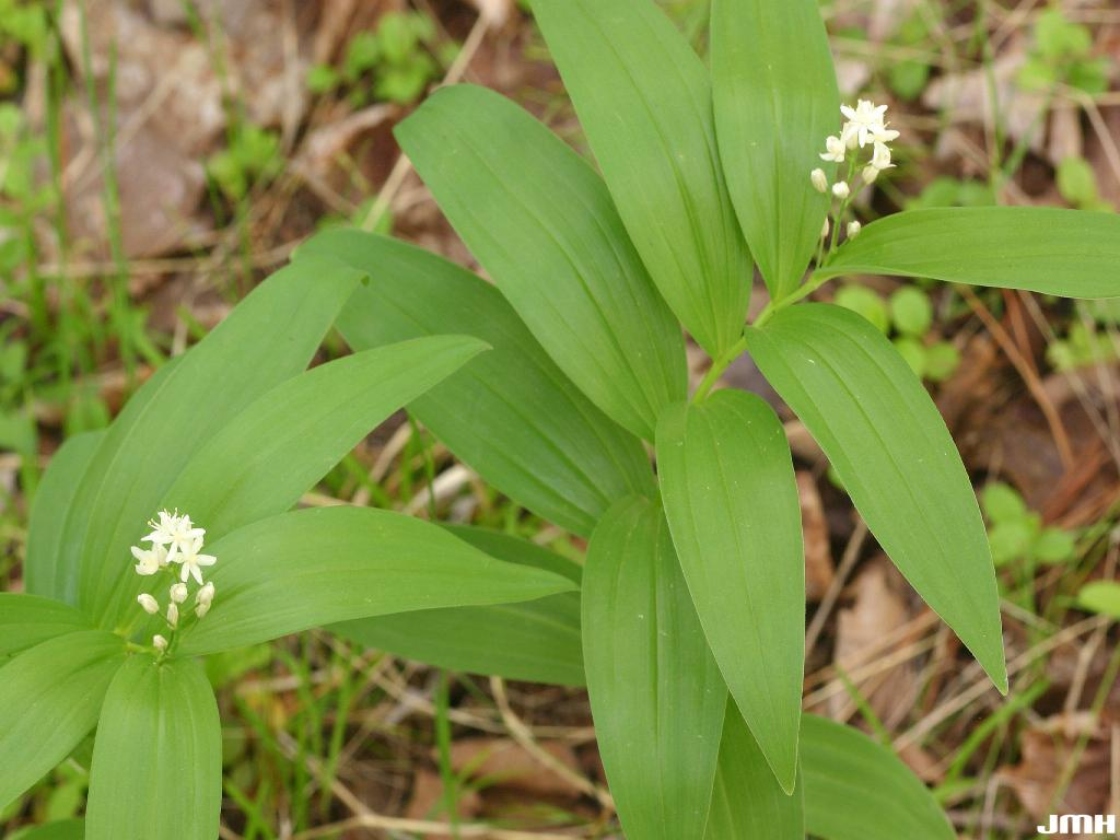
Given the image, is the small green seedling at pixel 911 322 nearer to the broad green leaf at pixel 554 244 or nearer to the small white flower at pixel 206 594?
the broad green leaf at pixel 554 244

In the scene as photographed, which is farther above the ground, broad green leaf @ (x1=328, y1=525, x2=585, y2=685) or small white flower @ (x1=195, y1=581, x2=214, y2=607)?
broad green leaf @ (x1=328, y1=525, x2=585, y2=685)

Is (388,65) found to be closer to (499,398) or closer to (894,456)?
(499,398)

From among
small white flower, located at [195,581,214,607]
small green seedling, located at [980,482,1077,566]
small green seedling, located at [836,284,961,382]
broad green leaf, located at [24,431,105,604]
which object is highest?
small green seedling, located at [836,284,961,382]

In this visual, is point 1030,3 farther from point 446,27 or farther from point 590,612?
point 590,612

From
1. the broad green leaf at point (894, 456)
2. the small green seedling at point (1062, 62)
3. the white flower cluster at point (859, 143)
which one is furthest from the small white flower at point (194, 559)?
the small green seedling at point (1062, 62)

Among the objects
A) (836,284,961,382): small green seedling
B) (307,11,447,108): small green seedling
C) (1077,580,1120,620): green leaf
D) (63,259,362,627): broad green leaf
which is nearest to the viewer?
(63,259,362,627): broad green leaf

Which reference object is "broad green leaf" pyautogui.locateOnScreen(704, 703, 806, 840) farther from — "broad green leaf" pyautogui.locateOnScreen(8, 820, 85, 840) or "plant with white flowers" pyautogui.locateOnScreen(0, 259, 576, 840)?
"broad green leaf" pyautogui.locateOnScreen(8, 820, 85, 840)

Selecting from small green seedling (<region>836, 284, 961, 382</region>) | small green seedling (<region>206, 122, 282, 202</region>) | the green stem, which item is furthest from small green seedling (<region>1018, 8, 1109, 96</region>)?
small green seedling (<region>206, 122, 282, 202</region>)
